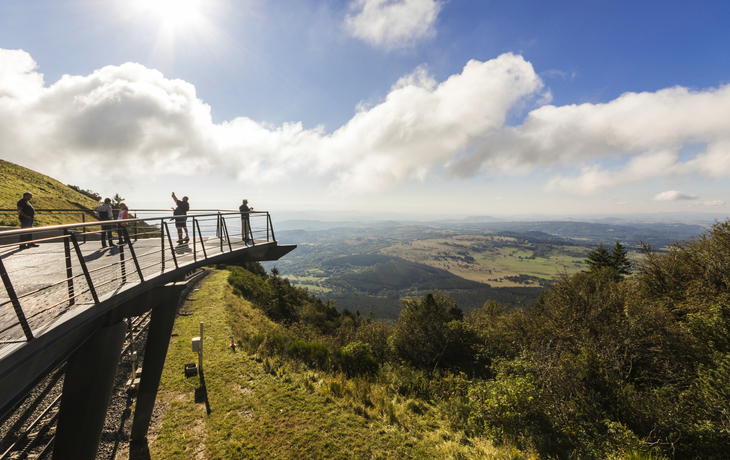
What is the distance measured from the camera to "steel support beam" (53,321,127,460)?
475 centimetres

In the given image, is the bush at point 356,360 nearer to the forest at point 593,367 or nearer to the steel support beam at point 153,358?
the forest at point 593,367

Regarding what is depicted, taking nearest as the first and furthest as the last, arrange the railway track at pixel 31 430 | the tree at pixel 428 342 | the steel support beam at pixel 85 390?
the steel support beam at pixel 85 390
the railway track at pixel 31 430
the tree at pixel 428 342

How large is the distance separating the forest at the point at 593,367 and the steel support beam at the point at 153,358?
5701 millimetres

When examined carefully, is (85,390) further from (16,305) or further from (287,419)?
(287,419)

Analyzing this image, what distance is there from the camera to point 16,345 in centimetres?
313

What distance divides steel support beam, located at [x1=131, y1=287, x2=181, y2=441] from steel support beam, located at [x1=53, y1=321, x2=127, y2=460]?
8.92 ft

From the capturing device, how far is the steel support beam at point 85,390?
475 centimetres

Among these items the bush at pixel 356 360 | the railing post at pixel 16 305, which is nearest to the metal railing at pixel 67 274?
the railing post at pixel 16 305

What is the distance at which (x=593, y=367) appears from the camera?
504 inches

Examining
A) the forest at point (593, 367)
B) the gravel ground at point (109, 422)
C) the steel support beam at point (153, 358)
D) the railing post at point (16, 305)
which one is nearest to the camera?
the railing post at point (16, 305)

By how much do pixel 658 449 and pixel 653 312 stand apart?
8.96m

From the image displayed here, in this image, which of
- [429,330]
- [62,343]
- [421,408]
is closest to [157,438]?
[62,343]

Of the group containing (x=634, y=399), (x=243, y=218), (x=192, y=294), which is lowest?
(x=634, y=399)

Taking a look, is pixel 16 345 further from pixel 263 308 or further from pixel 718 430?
pixel 263 308
